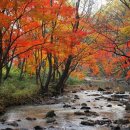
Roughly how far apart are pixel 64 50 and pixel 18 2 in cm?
882

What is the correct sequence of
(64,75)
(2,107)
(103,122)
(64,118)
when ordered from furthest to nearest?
1. (64,75)
2. (2,107)
3. (64,118)
4. (103,122)

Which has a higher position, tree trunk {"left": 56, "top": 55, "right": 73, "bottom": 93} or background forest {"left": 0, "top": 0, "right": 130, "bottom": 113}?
background forest {"left": 0, "top": 0, "right": 130, "bottom": 113}

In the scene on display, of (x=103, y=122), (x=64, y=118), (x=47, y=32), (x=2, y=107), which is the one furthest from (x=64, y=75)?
(x=103, y=122)

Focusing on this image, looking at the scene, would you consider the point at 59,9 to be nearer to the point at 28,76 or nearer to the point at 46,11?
the point at 46,11

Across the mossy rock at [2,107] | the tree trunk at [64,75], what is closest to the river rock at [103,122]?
the mossy rock at [2,107]

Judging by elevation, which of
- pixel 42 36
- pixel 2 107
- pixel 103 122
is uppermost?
pixel 42 36

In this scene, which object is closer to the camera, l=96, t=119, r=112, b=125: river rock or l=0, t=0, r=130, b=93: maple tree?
l=96, t=119, r=112, b=125: river rock

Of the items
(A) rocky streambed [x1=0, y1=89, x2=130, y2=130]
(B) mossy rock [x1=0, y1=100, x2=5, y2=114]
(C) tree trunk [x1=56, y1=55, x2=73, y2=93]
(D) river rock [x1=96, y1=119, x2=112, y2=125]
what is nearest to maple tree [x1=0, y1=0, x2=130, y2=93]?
(C) tree trunk [x1=56, y1=55, x2=73, y2=93]

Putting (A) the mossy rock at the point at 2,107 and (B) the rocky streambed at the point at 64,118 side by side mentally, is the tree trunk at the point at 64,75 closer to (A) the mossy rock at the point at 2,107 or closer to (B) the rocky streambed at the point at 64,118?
(B) the rocky streambed at the point at 64,118

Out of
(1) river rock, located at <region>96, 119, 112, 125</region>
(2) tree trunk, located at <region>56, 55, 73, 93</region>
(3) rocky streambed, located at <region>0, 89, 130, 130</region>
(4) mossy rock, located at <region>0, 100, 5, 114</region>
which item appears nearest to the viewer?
(3) rocky streambed, located at <region>0, 89, 130, 130</region>

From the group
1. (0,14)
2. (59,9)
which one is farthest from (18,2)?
(59,9)

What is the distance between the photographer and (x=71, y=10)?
21812 millimetres

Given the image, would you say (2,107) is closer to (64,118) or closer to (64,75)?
(64,118)

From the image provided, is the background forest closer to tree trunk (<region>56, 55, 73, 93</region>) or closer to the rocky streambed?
tree trunk (<region>56, 55, 73, 93</region>)
